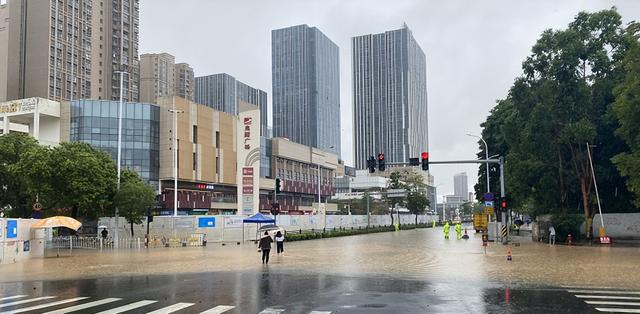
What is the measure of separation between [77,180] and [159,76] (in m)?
115

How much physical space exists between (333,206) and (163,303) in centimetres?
11660

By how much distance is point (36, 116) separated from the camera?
74500 mm

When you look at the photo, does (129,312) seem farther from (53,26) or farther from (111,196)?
(53,26)

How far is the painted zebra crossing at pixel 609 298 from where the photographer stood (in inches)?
466

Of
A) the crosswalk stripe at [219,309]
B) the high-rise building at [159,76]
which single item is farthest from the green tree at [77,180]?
the high-rise building at [159,76]

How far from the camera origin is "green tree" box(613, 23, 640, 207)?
106 feet

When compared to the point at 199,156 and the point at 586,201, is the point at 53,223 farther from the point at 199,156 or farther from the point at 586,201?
the point at 199,156

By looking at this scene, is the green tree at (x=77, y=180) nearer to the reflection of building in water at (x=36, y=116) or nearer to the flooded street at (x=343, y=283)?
the flooded street at (x=343, y=283)

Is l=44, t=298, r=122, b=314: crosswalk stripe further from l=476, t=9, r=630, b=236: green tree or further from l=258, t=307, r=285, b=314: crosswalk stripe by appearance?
l=476, t=9, r=630, b=236: green tree

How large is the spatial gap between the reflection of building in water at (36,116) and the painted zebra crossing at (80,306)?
67800 mm

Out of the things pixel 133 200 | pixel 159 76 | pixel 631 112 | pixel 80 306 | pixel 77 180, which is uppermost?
pixel 159 76

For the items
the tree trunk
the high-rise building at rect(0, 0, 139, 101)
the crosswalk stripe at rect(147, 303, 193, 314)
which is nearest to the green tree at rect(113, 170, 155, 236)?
the crosswalk stripe at rect(147, 303, 193, 314)

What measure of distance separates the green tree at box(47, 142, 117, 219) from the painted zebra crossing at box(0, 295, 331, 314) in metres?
27.1

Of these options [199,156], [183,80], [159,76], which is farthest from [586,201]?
[183,80]
